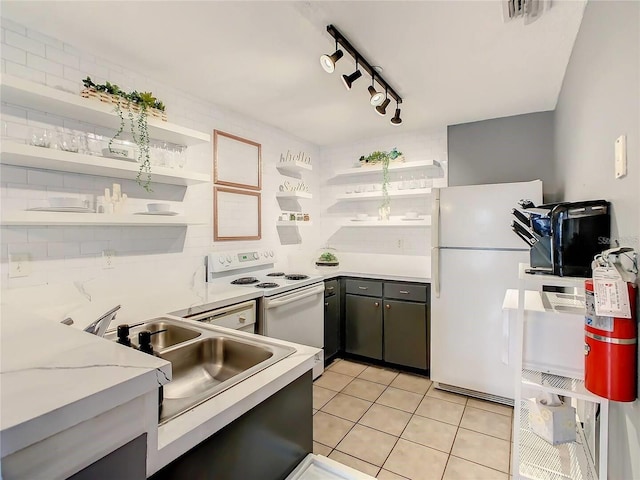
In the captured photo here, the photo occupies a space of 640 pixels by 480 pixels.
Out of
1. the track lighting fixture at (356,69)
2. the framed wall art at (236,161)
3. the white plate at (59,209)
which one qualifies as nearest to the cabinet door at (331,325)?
the framed wall art at (236,161)

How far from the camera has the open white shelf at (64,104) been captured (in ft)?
5.32

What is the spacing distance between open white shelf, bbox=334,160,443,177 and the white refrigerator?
68 centimetres

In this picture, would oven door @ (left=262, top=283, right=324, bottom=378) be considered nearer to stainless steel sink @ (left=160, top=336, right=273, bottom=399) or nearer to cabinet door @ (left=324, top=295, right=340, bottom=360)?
cabinet door @ (left=324, top=295, right=340, bottom=360)

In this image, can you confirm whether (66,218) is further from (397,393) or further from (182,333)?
(397,393)

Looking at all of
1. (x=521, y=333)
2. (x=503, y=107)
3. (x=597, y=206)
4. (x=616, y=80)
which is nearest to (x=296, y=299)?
(x=521, y=333)

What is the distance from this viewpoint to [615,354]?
0.97 metres

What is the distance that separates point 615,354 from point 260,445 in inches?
40.6

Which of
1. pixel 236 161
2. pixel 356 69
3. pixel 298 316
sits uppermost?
pixel 356 69

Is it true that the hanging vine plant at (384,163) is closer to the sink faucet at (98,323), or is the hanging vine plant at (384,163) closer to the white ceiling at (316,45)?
the white ceiling at (316,45)

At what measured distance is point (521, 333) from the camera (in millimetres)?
1355

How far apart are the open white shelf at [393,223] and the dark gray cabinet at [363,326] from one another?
82cm

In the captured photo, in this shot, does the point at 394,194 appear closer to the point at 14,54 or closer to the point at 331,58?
the point at 331,58

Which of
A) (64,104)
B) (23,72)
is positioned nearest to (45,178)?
(64,104)

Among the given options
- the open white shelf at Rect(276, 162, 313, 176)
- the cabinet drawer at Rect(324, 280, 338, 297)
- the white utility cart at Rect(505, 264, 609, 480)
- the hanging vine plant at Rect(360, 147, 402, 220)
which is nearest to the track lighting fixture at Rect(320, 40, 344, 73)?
the white utility cart at Rect(505, 264, 609, 480)
